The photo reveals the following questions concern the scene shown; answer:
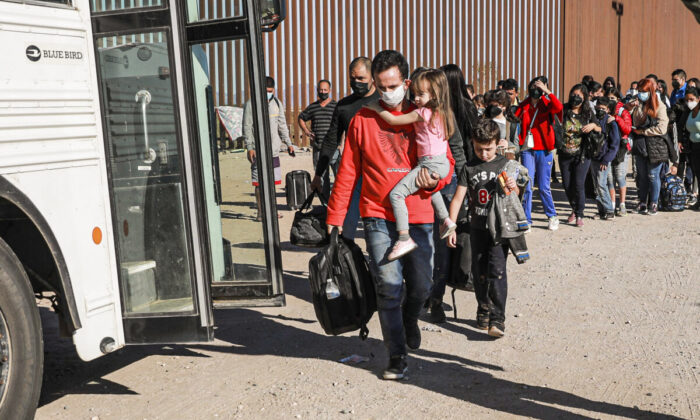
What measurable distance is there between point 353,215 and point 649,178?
8.22m

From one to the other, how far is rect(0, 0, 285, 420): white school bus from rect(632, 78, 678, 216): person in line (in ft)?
26.8

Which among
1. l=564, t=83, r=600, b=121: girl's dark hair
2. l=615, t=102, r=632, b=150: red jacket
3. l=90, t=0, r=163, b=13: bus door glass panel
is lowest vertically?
l=615, t=102, r=632, b=150: red jacket

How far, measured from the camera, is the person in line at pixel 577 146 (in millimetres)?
11328

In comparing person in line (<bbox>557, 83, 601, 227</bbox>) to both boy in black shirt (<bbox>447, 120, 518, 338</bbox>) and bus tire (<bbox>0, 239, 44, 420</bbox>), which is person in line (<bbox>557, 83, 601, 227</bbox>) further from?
bus tire (<bbox>0, 239, 44, 420</bbox>)

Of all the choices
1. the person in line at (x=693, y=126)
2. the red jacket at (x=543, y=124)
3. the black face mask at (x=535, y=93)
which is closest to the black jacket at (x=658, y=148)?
the person in line at (x=693, y=126)

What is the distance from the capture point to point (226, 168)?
19.5 ft

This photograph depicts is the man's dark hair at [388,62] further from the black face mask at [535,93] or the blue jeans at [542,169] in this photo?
the blue jeans at [542,169]

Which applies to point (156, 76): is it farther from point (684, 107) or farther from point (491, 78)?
point (491, 78)

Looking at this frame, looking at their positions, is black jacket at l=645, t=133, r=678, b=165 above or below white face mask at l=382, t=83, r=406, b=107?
below

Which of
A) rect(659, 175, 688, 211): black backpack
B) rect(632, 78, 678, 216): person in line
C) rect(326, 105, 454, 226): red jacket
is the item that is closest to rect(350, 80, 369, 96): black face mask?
rect(326, 105, 454, 226): red jacket

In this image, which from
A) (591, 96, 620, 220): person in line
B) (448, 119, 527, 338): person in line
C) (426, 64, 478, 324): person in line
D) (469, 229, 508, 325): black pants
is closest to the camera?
(448, 119, 527, 338): person in line

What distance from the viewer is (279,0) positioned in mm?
5492

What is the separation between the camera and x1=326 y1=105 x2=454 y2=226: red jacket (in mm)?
5098

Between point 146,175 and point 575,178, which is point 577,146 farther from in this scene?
point 146,175
